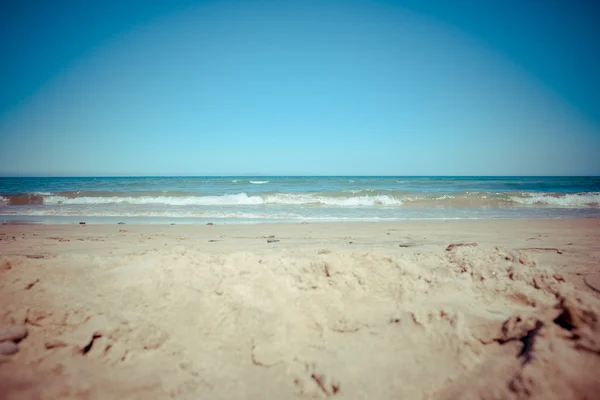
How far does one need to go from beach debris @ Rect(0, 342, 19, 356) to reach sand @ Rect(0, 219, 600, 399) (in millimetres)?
17

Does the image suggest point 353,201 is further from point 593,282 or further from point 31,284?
point 31,284

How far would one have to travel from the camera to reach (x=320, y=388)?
1.94m

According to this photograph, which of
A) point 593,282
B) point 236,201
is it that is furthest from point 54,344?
point 236,201

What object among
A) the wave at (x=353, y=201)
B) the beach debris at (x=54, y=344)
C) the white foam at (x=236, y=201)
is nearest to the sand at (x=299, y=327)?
the beach debris at (x=54, y=344)

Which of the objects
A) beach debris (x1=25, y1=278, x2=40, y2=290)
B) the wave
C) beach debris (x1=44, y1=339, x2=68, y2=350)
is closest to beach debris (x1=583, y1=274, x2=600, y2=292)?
beach debris (x1=44, y1=339, x2=68, y2=350)

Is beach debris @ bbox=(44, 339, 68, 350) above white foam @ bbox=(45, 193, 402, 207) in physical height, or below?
above

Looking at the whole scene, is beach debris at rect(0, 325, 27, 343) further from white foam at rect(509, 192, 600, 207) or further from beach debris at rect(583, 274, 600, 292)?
white foam at rect(509, 192, 600, 207)

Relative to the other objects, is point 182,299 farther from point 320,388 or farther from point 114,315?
point 320,388

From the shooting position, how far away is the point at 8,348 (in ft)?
6.45

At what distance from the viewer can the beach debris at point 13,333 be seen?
6.70 feet

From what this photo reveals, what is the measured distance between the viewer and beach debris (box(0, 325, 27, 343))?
2.04 meters

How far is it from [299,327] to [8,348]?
1.97 metres

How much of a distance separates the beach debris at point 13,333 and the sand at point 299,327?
3cm

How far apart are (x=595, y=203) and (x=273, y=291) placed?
68.8 ft
